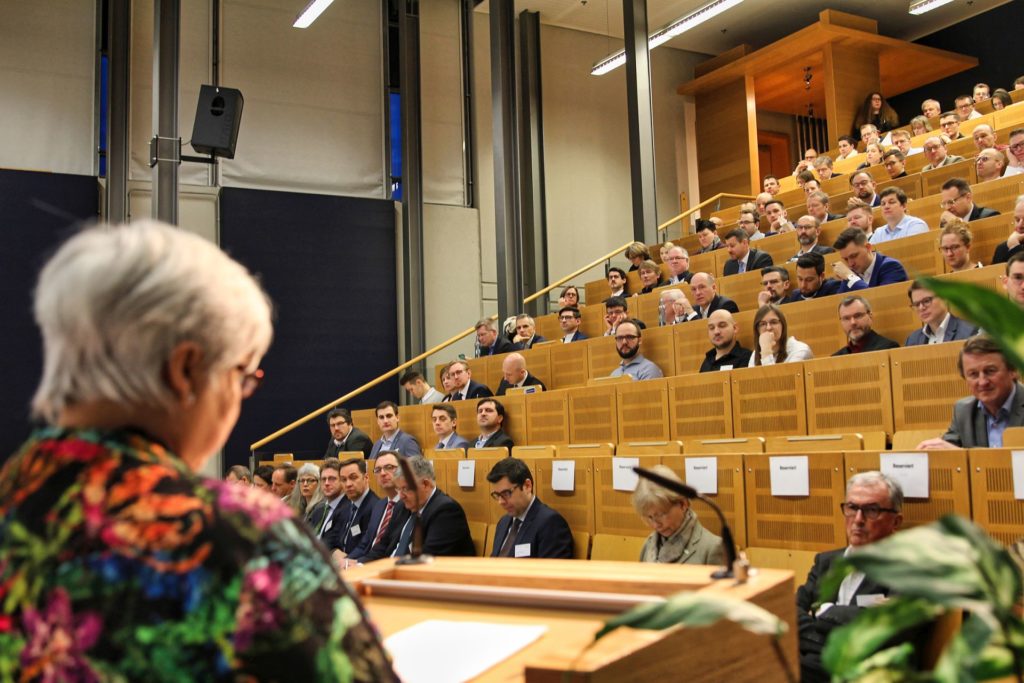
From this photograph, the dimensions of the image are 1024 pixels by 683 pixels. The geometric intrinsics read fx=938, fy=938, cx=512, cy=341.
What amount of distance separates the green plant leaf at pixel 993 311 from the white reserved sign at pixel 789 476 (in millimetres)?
2499

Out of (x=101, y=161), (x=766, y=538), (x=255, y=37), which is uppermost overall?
(x=255, y=37)

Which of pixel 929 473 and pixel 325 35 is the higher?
pixel 325 35

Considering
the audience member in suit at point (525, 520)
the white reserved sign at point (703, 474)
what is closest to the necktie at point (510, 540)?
the audience member in suit at point (525, 520)

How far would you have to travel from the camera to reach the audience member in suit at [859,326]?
4.13 m

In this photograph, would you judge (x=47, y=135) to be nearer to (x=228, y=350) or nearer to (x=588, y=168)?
(x=588, y=168)

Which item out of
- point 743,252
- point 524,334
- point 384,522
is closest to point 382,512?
point 384,522

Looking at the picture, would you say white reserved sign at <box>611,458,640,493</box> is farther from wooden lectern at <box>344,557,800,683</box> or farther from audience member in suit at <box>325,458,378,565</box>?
wooden lectern at <box>344,557,800,683</box>

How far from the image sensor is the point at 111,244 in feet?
2.45

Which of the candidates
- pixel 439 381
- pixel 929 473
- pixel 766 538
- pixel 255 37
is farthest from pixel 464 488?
pixel 255 37

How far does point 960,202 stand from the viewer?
17.0 ft

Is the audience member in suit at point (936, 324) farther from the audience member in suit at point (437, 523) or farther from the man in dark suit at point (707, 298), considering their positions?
the audience member in suit at point (437, 523)

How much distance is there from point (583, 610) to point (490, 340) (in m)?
6.71

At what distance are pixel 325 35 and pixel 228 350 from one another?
10472 mm

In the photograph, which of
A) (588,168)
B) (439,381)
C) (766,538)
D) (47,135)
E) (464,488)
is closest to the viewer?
(766,538)
